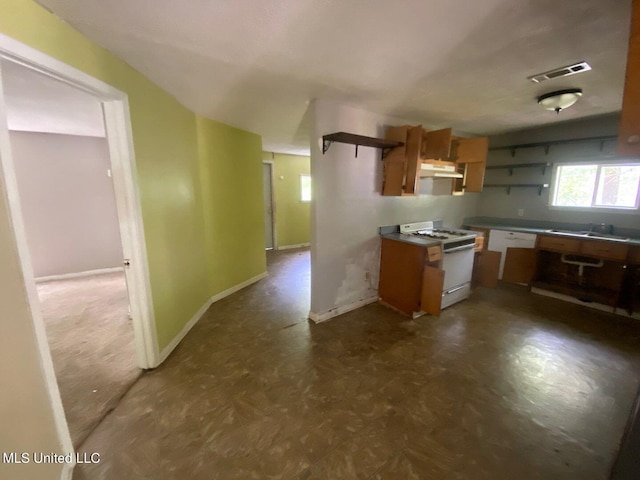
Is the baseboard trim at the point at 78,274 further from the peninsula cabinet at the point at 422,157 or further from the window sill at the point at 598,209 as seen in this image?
the window sill at the point at 598,209

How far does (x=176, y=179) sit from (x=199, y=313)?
5.09 ft

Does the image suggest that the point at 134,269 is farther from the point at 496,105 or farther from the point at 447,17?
the point at 496,105

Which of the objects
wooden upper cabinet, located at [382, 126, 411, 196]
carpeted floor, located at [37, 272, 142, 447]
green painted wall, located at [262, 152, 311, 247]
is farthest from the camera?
green painted wall, located at [262, 152, 311, 247]

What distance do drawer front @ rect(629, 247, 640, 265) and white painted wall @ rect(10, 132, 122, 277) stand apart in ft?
24.7

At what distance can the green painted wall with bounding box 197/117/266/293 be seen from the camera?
3.24m

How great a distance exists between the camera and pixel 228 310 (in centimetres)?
317

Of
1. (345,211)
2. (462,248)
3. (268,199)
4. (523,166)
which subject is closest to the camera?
(345,211)

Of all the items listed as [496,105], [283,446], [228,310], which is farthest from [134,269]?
[496,105]

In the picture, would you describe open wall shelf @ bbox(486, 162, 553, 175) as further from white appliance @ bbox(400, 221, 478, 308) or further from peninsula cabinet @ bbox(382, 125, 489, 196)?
white appliance @ bbox(400, 221, 478, 308)

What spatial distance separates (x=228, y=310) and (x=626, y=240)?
193 inches

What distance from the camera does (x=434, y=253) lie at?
2.87 m

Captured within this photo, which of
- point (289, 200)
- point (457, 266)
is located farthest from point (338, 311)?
point (289, 200)

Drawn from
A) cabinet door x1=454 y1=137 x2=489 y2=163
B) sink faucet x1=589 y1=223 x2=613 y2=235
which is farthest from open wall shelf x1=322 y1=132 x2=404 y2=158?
sink faucet x1=589 y1=223 x2=613 y2=235

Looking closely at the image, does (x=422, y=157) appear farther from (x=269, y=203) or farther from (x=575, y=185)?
(x=269, y=203)
